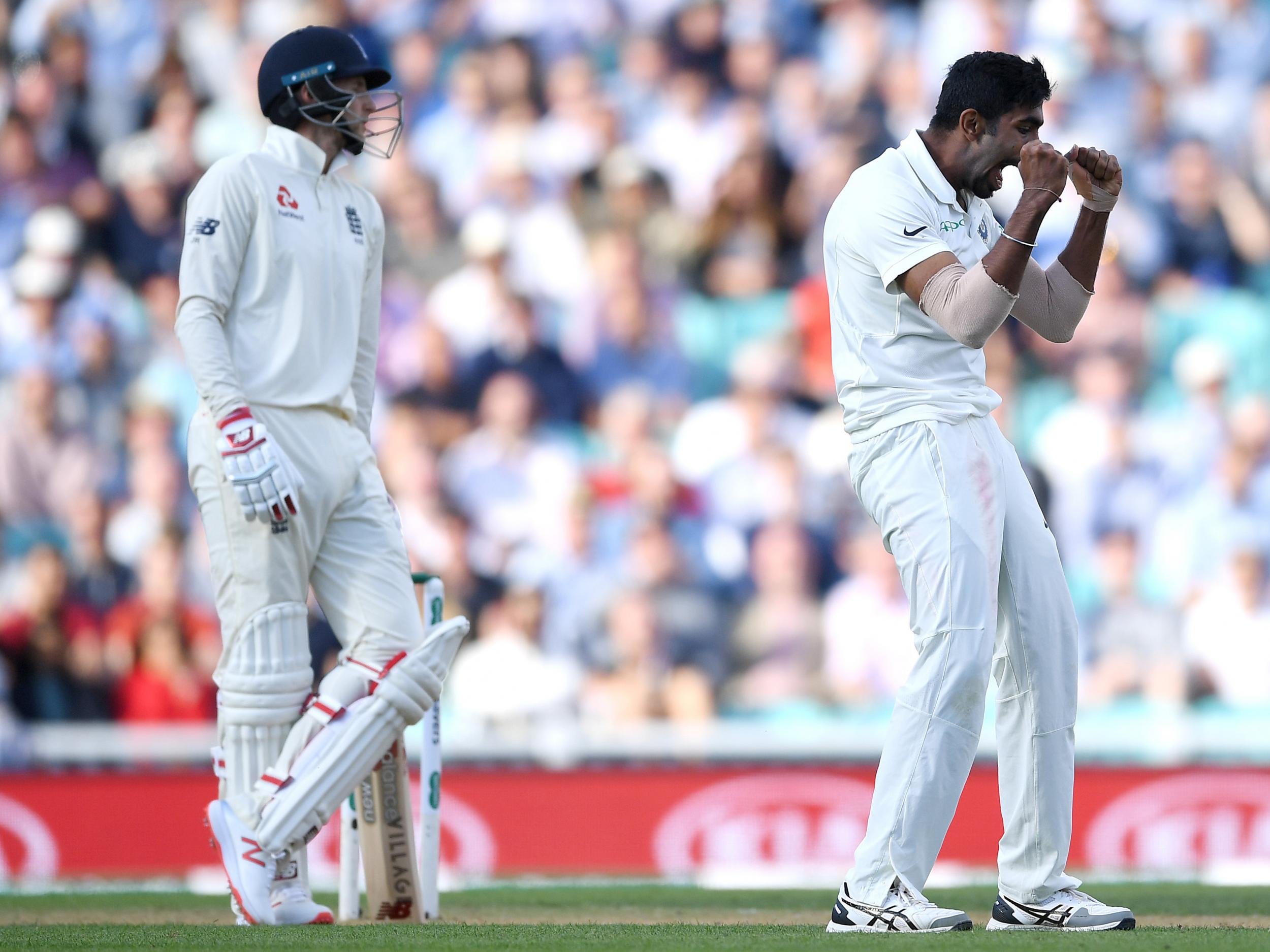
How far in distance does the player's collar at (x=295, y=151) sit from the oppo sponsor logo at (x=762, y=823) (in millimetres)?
4016

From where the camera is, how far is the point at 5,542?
948cm

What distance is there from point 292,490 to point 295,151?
101 centimetres

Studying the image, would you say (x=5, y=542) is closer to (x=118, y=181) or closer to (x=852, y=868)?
(x=118, y=181)

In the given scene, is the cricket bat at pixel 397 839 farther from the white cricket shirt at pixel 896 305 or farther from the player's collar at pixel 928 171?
the player's collar at pixel 928 171

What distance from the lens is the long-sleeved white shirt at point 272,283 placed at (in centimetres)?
450

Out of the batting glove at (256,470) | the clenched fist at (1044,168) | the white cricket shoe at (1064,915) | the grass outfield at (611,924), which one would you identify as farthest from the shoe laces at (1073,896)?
the batting glove at (256,470)

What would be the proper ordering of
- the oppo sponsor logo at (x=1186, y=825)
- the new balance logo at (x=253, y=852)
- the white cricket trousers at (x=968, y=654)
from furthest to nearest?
1. the oppo sponsor logo at (x=1186, y=825)
2. the new balance logo at (x=253, y=852)
3. the white cricket trousers at (x=968, y=654)

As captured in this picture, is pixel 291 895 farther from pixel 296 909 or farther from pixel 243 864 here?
pixel 243 864

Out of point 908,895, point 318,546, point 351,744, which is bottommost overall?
point 908,895

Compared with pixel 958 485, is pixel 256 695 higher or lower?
lower

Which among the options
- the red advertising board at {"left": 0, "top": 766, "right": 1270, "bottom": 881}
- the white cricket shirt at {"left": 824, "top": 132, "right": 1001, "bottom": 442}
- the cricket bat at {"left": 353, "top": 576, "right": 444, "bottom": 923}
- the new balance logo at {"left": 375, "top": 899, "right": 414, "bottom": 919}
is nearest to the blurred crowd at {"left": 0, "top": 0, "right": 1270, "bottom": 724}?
the red advertising board at {"left": 0, "top": 766, "right": 1270, "bottom": 881}

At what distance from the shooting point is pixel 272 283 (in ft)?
15.1

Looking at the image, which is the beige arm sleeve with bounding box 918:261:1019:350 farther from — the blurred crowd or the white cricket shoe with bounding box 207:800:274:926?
the blurred crowd

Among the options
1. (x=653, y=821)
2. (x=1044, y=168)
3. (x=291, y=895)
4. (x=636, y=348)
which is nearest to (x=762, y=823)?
(x=653, y=821)
